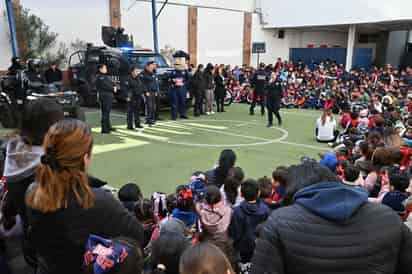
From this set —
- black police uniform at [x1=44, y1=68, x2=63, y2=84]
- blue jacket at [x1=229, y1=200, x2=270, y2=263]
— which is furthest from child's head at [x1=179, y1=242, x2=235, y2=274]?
black police uniform at [x1=44, y1=68, x2=63, y2=84]

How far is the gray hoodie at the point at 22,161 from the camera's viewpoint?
7.74 ft

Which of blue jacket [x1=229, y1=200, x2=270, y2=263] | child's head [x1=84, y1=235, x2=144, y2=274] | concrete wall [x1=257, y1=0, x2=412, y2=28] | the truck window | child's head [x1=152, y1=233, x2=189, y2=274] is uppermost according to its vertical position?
concrete wall [x1=257, y1=0, x2=412, y2=28]

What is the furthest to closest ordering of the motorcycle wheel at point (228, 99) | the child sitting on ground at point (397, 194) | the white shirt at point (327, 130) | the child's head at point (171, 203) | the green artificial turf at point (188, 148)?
the motorcycle wheel at point (228, 99) → the white shirt at point (327, 130) → the green artificial turf at point (188, 148) → the child sitting on ground at point (397, 194) → the child's head at point (171, 203)

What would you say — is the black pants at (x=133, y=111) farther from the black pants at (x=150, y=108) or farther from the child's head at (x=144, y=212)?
the child's head at (x=144, y=212)

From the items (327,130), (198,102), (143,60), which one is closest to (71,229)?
(327,130)

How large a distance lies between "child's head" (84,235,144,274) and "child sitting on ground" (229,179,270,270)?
1.62 m

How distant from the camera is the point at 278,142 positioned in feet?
30.6

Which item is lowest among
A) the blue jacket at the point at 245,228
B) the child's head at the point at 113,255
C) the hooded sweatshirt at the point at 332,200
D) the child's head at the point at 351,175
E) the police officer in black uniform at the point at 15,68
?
the blue jacket at the point at 245,228

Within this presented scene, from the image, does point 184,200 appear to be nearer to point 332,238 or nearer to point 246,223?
point 246,223

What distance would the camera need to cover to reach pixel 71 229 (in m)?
1.74

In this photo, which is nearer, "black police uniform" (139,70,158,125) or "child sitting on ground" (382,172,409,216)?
"child sitting on ground" (382,172,409,216)

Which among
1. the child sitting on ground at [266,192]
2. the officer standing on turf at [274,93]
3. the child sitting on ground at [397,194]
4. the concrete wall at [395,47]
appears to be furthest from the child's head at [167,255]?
the concrete wall at [395,47]

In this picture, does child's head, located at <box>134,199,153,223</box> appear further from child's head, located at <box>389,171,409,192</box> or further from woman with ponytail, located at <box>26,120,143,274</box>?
child's head, located at <box>389,171,409,192</box>

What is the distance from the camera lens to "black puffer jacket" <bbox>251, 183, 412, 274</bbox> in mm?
1604
